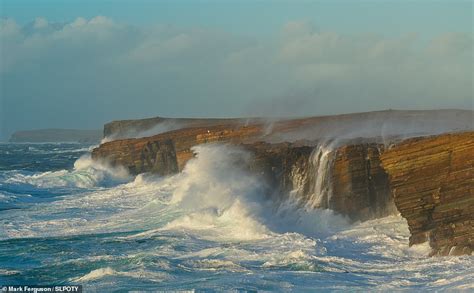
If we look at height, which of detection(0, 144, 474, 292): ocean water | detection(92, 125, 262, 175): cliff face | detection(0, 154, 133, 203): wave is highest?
detection(92, 125, 262, 175): cliff face

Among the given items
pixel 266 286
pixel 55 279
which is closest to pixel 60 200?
pixel 55 279

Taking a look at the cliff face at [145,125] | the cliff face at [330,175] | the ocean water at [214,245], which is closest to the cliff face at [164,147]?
the ocean water at [214,245]

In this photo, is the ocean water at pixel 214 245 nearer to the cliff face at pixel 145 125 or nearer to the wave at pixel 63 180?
the wave at pixel 63 180

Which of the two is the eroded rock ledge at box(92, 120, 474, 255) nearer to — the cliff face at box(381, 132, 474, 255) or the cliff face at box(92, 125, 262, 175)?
the cliff face at box(381, 132, 474, 255)

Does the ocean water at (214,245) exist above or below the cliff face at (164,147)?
below

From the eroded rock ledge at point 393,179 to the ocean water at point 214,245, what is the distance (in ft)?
1.45

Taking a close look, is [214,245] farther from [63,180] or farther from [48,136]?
[48,136]

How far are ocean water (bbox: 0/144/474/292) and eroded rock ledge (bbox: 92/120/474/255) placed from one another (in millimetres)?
443

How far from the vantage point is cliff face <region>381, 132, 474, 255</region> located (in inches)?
560

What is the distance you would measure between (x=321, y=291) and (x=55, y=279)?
502 cm

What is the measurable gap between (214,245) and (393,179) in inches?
167

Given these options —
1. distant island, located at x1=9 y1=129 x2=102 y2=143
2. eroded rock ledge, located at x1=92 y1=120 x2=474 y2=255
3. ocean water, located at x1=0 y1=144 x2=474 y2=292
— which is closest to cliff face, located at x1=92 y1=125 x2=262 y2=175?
eroded rock ledge, located at x1=92 y1=120 x2=474 y2=255

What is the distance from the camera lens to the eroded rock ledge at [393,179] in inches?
566

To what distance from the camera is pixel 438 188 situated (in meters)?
14.7
